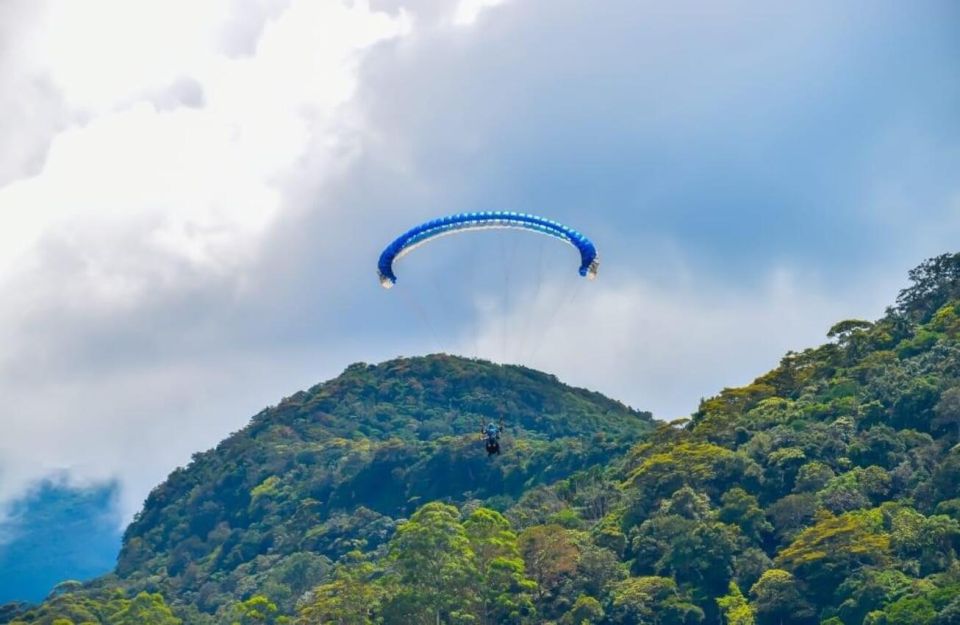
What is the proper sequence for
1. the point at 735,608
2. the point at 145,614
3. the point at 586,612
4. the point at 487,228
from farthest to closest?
the point at 145,614, the point at 586,612, the point at 735,608, the point at 487,228

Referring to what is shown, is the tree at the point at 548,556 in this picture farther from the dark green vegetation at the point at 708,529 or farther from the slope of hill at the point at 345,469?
the slope of hill at the point at 345,469

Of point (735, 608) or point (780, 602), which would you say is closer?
point (780, 602)

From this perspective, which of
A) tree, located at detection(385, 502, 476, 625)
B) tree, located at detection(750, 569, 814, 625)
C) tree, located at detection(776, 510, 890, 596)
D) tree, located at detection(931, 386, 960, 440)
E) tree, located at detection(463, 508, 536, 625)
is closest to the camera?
tree, located at detection(750, 569, 814, 625)

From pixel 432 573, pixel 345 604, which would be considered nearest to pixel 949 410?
pixel 432 573

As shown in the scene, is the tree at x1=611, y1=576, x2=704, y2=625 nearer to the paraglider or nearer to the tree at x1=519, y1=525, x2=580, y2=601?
the tree at x1=519, y1=525, x2=580, y2=601

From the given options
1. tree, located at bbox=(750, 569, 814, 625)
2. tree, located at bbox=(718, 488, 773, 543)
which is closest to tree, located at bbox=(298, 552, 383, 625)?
tree, located at bbox=(718, 488, 773, 543)

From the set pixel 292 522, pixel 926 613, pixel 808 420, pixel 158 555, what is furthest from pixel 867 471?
pixel 158 555

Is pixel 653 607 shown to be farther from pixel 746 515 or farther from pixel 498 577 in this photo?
pixel 746 515

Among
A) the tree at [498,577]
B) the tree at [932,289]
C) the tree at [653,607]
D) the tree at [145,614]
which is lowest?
the tree at [653,607]

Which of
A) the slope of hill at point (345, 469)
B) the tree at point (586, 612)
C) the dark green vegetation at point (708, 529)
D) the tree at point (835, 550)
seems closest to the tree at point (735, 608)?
the dark green vegetation at point (708, 529)
